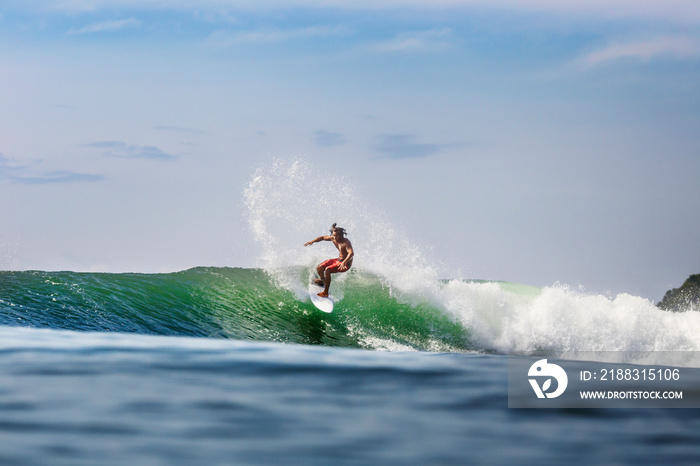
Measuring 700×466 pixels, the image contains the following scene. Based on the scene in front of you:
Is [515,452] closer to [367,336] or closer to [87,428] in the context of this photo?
[87,428]

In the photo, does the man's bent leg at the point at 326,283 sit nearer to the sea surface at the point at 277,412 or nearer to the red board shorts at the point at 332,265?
the red board shorts at the point at 332,265

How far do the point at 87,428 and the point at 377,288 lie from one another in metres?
11.0

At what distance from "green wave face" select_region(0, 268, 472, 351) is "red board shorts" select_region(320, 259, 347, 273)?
44.8 inches

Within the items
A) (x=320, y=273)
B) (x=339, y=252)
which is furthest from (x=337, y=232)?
(x=320, y=273)

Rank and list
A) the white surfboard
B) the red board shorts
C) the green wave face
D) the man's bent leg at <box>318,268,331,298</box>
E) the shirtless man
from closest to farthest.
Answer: the green wave face
the shirtless man
the red board shorts
the man's bent leg at <box>318,268,331,298</box>
the white surfboard

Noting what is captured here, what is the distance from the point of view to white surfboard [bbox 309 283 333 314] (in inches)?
527

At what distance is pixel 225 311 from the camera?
538 inches

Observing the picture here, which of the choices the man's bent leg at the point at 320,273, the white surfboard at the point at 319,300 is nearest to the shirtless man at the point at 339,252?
A: the man's bent leg at the point at 320,273

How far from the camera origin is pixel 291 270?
14570 millimetres

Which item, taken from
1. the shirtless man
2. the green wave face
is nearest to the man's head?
the shirtless man

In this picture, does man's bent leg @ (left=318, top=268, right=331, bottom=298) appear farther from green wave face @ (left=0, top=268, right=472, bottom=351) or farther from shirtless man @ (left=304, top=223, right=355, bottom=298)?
green wave face @ (left=0, top=268, right=472, bottom=351)

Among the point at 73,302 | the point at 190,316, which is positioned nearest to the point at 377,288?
the point at 190,316

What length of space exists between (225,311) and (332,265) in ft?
→ 9.04

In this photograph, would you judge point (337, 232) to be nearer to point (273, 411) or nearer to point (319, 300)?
point (319, 300)
